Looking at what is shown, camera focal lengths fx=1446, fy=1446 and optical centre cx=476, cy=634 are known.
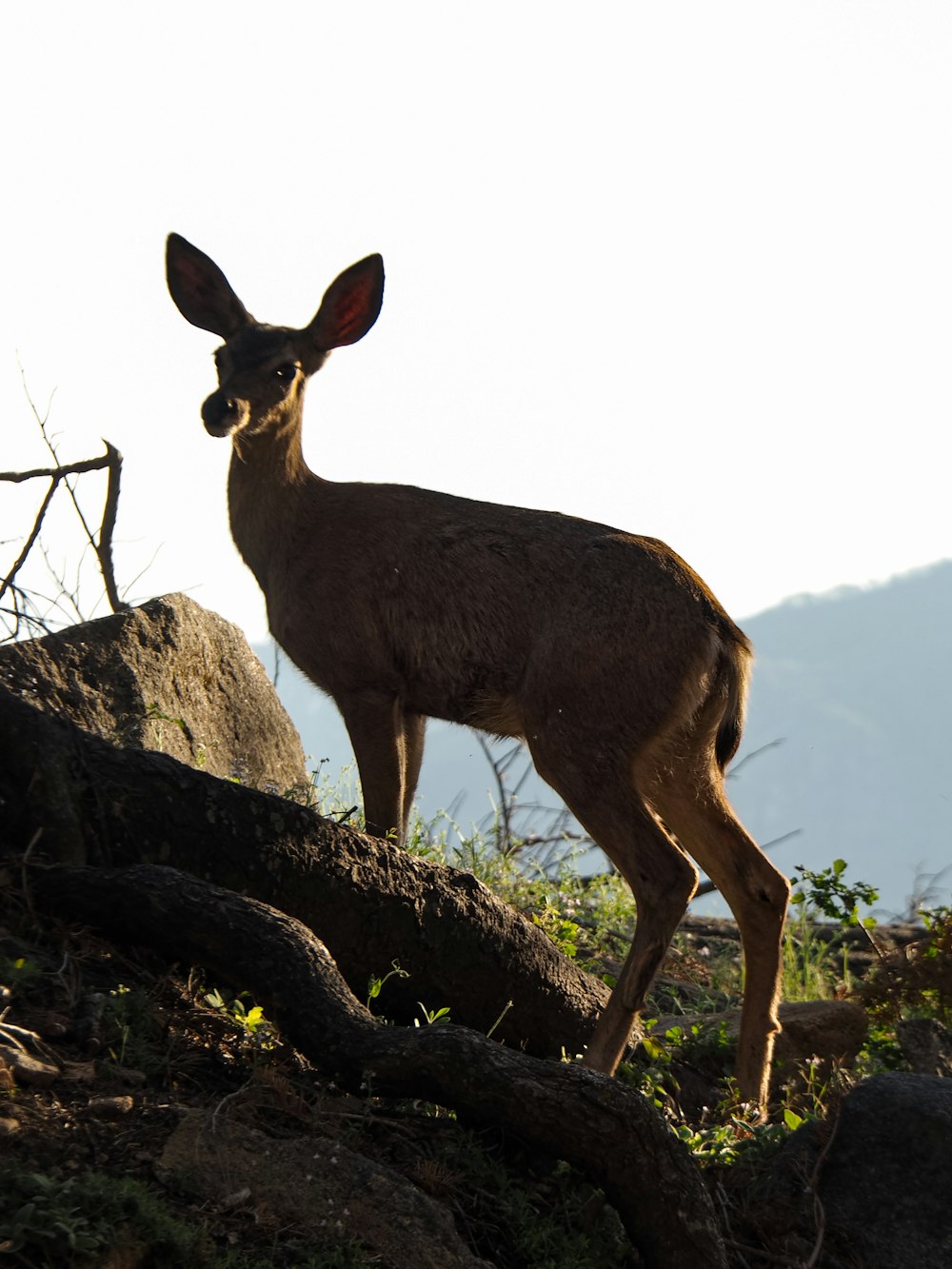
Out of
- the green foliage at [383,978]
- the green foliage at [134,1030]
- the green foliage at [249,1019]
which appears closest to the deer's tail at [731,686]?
the green foliage at [383,978]

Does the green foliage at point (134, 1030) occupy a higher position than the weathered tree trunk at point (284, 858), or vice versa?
the weathered tree trunk at point (284, 858)

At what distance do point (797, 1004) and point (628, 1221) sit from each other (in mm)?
3322

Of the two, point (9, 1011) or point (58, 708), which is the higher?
point (58, 708)

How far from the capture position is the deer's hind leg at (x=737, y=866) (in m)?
6.21

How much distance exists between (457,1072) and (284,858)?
42.5 inches

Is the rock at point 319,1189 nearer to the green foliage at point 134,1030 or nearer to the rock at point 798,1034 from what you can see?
the green foliage at point 134,1030

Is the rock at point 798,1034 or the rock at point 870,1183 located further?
the rock at point 798,1034

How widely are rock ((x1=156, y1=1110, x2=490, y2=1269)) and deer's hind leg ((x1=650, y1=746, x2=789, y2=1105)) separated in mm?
2736

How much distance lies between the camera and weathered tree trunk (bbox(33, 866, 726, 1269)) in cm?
401

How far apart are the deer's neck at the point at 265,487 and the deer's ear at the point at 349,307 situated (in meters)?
0.49

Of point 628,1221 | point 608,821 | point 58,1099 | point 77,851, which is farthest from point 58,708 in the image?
point 628,1221

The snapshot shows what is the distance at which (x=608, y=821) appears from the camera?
5926 millimetres

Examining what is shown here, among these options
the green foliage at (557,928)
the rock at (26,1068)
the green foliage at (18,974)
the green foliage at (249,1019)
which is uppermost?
the green foliage at (557,928)

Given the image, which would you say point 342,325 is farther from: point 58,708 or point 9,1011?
point 9,1011
